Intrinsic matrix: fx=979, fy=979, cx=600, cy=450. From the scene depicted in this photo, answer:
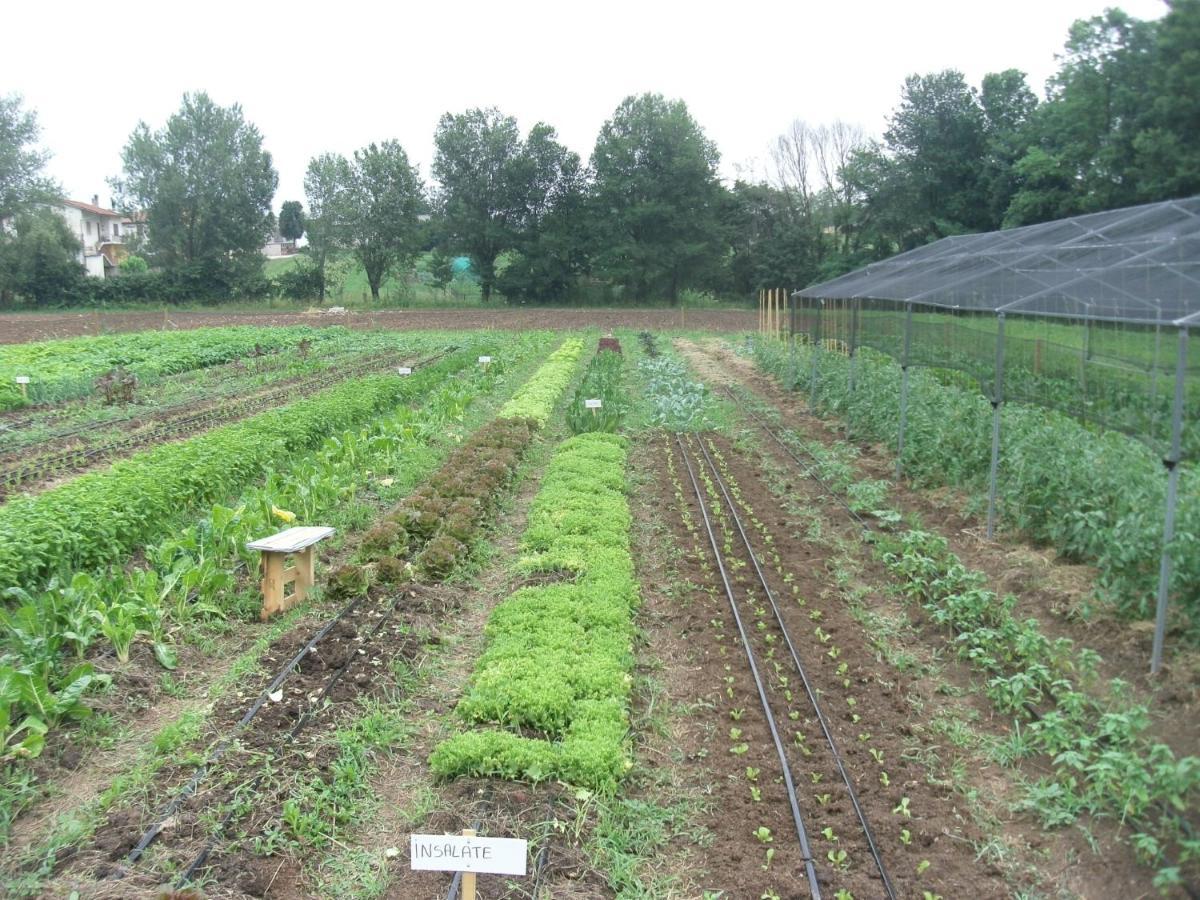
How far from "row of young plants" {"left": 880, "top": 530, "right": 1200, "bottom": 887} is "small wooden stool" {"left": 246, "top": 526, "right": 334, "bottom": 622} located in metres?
5.78

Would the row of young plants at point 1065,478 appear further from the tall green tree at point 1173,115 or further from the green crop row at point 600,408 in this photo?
the tall green tree at point 1173,115

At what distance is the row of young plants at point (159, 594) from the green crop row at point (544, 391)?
12.1 feet

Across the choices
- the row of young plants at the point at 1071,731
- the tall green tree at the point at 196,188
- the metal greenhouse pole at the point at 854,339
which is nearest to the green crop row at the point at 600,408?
the metal greenhouse pole at the point at 854,339

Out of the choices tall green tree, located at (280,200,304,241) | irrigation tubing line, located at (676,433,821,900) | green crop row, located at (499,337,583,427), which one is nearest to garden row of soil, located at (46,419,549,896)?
irrigation tubing line, located at (676,433,821,900)

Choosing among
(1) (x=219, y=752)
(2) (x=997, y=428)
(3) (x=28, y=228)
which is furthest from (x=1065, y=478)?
(3) (x=28, y=228)

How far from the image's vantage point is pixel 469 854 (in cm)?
405

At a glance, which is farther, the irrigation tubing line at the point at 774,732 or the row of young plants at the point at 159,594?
the row of young plants at the point at 159,594

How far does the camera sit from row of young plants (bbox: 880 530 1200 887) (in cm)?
523

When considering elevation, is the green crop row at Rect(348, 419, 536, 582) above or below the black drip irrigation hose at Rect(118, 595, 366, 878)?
above

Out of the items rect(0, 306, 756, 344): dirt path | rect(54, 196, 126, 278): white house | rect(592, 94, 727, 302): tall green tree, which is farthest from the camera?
rect(54, 196, 126, 278): white house

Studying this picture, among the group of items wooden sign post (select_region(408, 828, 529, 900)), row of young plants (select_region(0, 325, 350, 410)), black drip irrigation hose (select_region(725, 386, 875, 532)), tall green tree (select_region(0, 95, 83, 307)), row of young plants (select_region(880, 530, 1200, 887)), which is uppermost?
tall green tree (select_region(0, 95, 83, 307))

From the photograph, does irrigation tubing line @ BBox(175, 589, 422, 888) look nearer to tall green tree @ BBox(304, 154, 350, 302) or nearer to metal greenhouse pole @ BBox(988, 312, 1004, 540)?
metal greenhouse pole @ BBox(988, 312, 1004, 540)

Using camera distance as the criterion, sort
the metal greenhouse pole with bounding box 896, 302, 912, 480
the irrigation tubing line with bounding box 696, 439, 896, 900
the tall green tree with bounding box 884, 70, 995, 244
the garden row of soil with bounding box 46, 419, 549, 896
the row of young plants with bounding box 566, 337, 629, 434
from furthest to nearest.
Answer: the tall green tree with bounding box 884, 70, 995, 244 < the row of young plants with bounding box 566, 337, 629, 434 < the metal greenhouse pole with bounding box 896, 302, 912, 480 < the irrigation tubing line with bounding box 696, 439, 896, 900 < the garden row of soil with bounding box 46, 419, 549, 896

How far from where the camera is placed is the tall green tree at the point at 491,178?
56.8 metres
